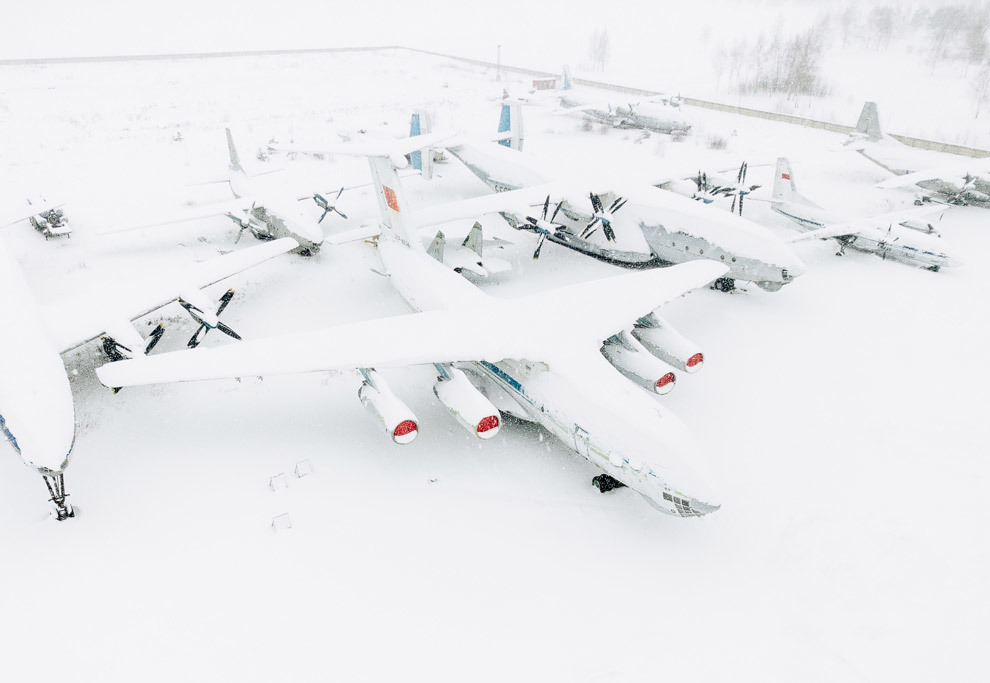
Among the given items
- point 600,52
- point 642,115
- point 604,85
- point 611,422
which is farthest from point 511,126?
point 600,52

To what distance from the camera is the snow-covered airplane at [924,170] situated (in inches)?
1148

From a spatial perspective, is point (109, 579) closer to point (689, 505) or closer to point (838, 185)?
point (689, 505)

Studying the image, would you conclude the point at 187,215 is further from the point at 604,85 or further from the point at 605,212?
the point at 604,85

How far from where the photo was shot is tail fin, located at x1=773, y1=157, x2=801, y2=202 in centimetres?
2656

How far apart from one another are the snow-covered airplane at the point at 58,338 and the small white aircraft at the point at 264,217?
2.81m

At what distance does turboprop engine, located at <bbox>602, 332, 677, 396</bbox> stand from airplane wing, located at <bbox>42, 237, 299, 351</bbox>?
39.2 ft

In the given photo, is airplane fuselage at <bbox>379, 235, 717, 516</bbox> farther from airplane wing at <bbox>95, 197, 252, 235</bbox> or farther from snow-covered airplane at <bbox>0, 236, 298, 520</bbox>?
airplane wing at <bbox>95, 197, 252, 235</bbox>

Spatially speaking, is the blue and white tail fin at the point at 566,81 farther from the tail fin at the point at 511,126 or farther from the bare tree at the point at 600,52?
the bare tree at the point at 600,52


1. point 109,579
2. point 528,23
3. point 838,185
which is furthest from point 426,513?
point 528,23

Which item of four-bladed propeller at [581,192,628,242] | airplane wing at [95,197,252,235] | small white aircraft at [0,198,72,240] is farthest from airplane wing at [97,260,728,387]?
small white aircraft at [0,198,72,240]

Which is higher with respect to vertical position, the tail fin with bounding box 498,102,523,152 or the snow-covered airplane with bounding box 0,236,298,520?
the tail fin with bounding box 498,102,523,152

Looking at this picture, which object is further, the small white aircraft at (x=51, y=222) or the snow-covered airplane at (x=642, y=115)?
the snow-covered airplane at (x=642, y=115)

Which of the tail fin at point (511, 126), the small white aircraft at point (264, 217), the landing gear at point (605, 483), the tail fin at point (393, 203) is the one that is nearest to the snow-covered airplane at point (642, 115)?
the tail fin at point (511, 126)

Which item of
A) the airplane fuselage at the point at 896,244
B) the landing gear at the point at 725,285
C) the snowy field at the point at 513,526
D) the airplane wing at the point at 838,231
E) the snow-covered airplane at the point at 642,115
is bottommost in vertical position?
the snowy field at the point at 513,526
